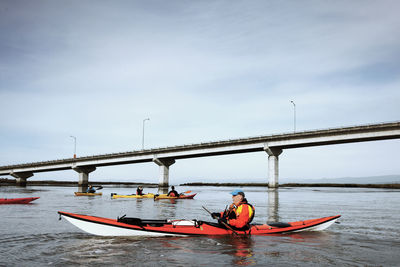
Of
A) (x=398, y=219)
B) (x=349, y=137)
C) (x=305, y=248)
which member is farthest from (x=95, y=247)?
(x=349, y=137)

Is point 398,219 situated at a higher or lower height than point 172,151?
lower

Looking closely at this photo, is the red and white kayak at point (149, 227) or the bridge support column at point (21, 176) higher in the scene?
the red and white kayak at point (149, 227)

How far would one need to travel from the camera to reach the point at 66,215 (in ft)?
30.8

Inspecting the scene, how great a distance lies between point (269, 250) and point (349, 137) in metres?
39.5

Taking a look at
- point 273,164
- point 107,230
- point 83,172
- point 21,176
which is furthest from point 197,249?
point 21,176

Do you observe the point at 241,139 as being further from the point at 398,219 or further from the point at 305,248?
the point at 305,248

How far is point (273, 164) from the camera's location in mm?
51844

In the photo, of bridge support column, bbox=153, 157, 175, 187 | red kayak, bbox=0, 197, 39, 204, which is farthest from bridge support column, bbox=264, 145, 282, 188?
red kayak, bbox=0, 197, 39, 204

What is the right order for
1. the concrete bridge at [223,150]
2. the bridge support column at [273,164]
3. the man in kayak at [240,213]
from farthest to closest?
the bridge support column at [273,164], the concrete bridge at [223,150], the man in kayak at [240,213]

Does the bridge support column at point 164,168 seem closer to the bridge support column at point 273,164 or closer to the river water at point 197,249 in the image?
the bridge support column at point 273,164

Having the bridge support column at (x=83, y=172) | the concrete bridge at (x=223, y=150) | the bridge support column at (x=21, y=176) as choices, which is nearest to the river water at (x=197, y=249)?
the concrete bridge at (x=223, y=150)

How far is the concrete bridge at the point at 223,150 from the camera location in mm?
A: 43375

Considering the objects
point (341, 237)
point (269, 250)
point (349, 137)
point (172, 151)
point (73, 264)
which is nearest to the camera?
point (73, 264)

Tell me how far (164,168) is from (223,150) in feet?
49.1
